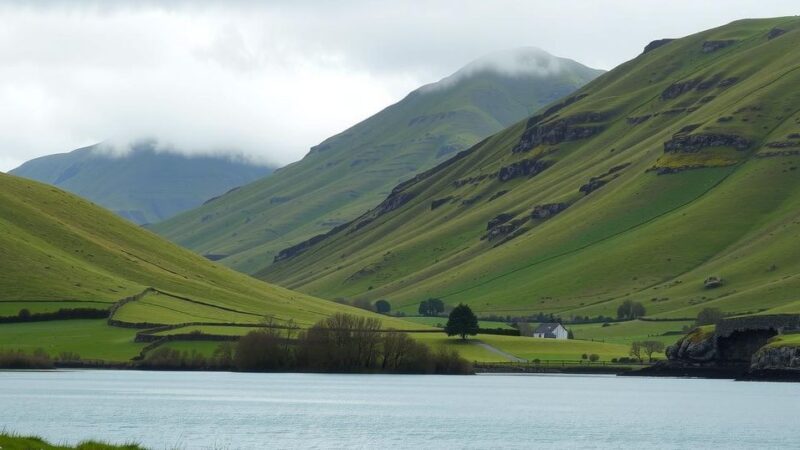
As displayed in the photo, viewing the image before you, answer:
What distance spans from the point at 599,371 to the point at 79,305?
7675cm

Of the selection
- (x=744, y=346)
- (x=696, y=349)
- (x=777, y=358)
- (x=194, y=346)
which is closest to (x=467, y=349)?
(x=696, y=349)

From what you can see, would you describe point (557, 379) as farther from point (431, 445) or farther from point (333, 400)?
point (431, 445)

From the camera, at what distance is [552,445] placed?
8706 centimetres

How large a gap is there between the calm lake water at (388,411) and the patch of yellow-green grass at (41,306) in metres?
26.4

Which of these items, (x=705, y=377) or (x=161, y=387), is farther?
(x=705, y=377)

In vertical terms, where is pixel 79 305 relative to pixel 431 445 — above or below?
above

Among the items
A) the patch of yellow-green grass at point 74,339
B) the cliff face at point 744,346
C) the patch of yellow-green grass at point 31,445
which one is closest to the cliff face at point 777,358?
the cliff face at point 744,346

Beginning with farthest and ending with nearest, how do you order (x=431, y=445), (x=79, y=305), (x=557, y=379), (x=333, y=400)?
(x=79, y=305), (x=557, y=379), (x=333, y=400), (x=431, y=445)

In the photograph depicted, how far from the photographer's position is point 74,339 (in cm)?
18012

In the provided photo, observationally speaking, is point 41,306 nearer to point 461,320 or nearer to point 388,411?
point 461,320

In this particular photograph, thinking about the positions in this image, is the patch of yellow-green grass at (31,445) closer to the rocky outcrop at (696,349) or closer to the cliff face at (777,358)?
the cliff face at (777,358)

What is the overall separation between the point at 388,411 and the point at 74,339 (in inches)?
3132

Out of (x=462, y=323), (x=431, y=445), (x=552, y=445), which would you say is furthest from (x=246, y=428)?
(x=462, y=323)

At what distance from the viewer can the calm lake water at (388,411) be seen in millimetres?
88000
